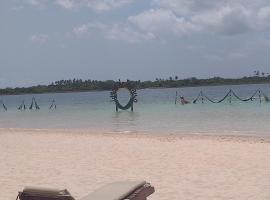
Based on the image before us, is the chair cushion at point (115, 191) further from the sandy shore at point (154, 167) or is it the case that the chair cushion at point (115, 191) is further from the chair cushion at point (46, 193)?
the sandy shore at point (154, 167)

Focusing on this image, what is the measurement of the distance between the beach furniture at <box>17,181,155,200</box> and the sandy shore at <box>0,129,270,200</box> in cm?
222

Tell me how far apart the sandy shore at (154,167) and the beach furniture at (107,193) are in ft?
7.29

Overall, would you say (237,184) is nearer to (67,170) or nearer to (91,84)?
(67,170)

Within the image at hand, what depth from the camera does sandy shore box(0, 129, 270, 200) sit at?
748 centimetres

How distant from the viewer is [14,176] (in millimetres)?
9117

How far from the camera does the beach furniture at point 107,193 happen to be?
14.7 ft

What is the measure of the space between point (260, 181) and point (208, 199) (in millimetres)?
1464

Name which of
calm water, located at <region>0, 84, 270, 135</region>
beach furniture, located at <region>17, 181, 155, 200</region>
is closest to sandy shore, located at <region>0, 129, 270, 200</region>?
beach furniture, located at <region>17, 181, 155, 200</region>

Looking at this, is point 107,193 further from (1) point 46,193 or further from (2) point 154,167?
(2) point 154,167

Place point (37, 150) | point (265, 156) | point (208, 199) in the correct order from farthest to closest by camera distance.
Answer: point (37, 150)
point (265, 156)
point (208, 199)

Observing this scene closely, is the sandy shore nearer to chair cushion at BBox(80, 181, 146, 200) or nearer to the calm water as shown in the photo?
chair cushion at BBox(80, 181, 146, 200)

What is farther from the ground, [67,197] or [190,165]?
A: [67,197]

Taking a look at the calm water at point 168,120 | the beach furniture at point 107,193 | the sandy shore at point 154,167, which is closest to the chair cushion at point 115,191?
the beach furniture at point 107,193

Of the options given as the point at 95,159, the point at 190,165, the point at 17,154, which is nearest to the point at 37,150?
the point at 17,154
